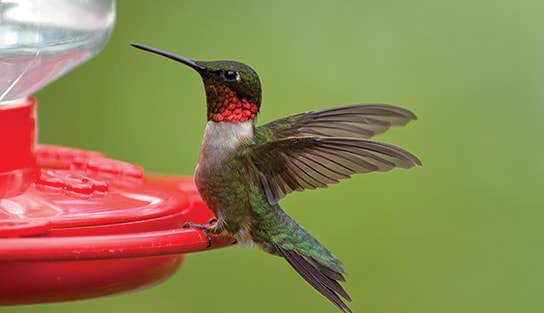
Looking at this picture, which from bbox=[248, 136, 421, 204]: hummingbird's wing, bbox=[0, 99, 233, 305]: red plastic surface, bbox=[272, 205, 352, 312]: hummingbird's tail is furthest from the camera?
bbox=[272, 205, 352, 312]: hummingbird's tail

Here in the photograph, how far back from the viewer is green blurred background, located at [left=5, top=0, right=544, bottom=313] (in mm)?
4520

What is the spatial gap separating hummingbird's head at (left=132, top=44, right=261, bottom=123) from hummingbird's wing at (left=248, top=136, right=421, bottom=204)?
101 millimetres

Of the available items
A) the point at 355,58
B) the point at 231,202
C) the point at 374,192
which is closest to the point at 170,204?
the point at 231,202

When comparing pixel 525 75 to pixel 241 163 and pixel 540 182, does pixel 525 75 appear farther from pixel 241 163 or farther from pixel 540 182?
pixel 241 163

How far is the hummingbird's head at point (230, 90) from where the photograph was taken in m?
2.69

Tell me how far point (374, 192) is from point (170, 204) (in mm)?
1962

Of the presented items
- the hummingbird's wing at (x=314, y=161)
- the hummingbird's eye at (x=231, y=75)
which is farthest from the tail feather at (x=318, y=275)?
the hummingbird's eye at (x=231, y=75)

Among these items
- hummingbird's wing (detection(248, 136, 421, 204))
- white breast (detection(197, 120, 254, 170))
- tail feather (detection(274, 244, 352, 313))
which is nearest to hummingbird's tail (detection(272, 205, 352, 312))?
tail feather (detection(274, 244, 352, 313))

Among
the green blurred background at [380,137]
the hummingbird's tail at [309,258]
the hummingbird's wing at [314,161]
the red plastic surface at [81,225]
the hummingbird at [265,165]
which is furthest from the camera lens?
the green blurred background at [380,137]

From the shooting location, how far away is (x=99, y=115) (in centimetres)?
473

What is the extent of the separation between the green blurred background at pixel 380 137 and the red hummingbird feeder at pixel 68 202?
1.42 metres

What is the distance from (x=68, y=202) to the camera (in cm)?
260

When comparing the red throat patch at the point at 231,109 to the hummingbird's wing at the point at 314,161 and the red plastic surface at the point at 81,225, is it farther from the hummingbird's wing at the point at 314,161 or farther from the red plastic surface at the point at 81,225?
the red plastic surface at the point at 81,225

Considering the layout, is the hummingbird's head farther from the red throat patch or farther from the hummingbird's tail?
the hummingbird's tail
